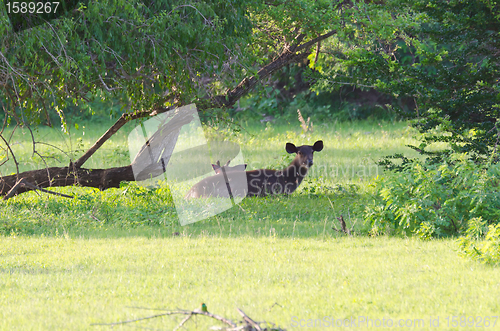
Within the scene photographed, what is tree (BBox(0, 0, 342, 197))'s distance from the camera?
9.12 meters

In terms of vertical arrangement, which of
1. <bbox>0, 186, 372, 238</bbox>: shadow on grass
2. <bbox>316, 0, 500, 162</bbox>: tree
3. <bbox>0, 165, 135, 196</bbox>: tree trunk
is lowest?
<bbox>0, 186, 372, 238</bbox>: shadow on grass

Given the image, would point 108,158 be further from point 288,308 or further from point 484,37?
point 288,308

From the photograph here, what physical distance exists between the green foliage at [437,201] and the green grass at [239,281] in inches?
14.2

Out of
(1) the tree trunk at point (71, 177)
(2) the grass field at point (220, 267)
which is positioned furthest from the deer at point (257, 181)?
(1) the tree trunk at point (71, 177)

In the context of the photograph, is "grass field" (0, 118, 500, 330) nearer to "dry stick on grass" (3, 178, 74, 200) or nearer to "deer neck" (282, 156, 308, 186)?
"dry stick on grass" (3, 178, 74, 200)

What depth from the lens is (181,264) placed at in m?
7.15

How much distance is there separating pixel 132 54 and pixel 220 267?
448 cm

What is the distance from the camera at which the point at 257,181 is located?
1255 centimetres

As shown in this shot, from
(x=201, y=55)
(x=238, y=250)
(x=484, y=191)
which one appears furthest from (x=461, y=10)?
(x=238, y=250)

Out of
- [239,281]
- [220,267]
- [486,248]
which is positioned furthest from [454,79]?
[239,281]

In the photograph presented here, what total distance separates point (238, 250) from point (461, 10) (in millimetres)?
5817

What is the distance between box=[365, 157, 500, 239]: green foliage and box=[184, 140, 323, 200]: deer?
3.70 metres

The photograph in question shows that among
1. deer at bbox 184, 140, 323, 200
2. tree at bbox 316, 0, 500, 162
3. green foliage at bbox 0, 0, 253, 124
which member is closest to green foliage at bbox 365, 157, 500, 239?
tree at bbox 316, 0, 500, 162

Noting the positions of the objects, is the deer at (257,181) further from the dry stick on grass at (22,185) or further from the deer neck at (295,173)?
the dry stick on grass at (22,185)
